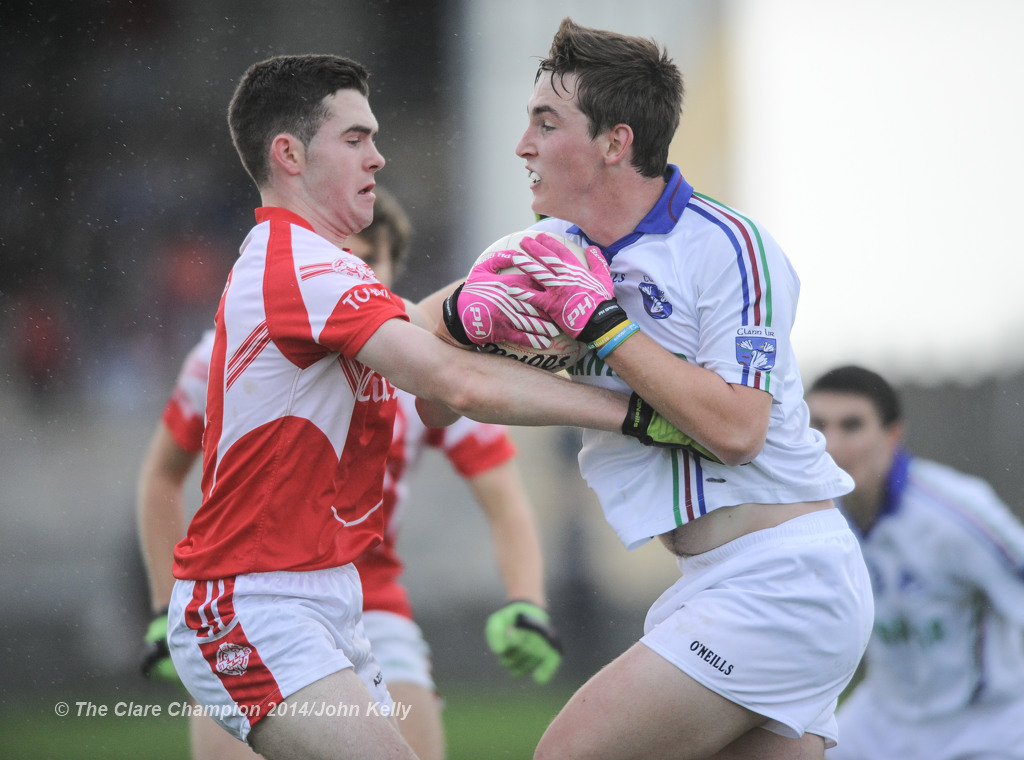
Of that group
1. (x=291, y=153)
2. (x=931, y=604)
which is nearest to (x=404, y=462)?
(x=291, y=153)

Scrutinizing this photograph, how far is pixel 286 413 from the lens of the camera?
7.64ft

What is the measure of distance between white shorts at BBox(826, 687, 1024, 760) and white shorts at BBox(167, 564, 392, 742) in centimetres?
257

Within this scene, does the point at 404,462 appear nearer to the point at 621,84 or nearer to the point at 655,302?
the point at 655,302

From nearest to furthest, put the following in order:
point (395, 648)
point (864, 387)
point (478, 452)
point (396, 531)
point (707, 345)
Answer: point (707, 345), point (395, 648), point (396, 531), point (478, 452), point (864, 387)

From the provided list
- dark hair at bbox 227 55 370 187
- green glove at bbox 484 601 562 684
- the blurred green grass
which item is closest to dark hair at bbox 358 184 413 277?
dark hair at bbox 227 55 370 187

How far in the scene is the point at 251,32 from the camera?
32.5 ft

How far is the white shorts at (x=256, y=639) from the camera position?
2.22 m

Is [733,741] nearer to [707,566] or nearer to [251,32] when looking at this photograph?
[707,566]

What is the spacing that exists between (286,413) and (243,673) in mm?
551

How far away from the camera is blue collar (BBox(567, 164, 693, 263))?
2527 millimetres

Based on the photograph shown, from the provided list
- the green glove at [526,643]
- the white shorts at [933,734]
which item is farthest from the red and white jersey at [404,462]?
the white shorts at [933,734]

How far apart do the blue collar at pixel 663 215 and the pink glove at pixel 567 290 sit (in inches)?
7.3

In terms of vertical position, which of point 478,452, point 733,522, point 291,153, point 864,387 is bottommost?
point 478,452

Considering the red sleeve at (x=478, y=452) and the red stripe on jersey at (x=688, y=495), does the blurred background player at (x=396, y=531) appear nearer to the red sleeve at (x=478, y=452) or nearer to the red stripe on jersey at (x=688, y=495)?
the red sleeve at (x=478, y=452)
